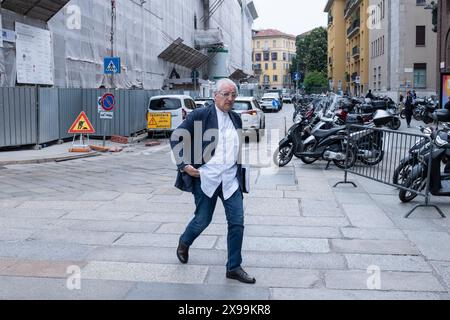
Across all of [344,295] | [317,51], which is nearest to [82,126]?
[344,295]

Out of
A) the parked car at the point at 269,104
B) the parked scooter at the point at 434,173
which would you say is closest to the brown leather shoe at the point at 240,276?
the parked scooter at the point at 434,173

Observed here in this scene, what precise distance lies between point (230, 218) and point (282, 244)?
1.47 meters

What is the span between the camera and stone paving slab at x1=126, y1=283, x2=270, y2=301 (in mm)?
4406

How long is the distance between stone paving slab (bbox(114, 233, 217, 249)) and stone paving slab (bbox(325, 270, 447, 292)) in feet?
4.80

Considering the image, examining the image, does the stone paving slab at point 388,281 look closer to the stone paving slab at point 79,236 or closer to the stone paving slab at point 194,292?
the stone paving slab at point 194,292

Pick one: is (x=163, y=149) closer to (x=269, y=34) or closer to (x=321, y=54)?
(x=321, y=54)

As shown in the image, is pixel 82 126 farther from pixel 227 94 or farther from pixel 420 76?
pixel 420 76

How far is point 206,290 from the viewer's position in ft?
15.1

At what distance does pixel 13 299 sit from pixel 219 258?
1.90 meters

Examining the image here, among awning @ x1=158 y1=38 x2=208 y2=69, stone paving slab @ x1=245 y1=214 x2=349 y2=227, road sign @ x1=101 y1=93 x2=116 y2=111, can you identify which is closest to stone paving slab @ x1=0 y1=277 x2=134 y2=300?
stone paving slab @ x1=245 y1=214 x2=349 y2=227

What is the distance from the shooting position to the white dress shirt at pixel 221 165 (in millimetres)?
4836

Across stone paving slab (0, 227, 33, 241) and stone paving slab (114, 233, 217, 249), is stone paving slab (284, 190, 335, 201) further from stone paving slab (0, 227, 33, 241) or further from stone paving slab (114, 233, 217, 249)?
stone paving slab (0, 227, 33, 241)

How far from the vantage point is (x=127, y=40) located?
2641 cm

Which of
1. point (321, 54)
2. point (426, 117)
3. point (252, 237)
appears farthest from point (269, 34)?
point (252, 237)
